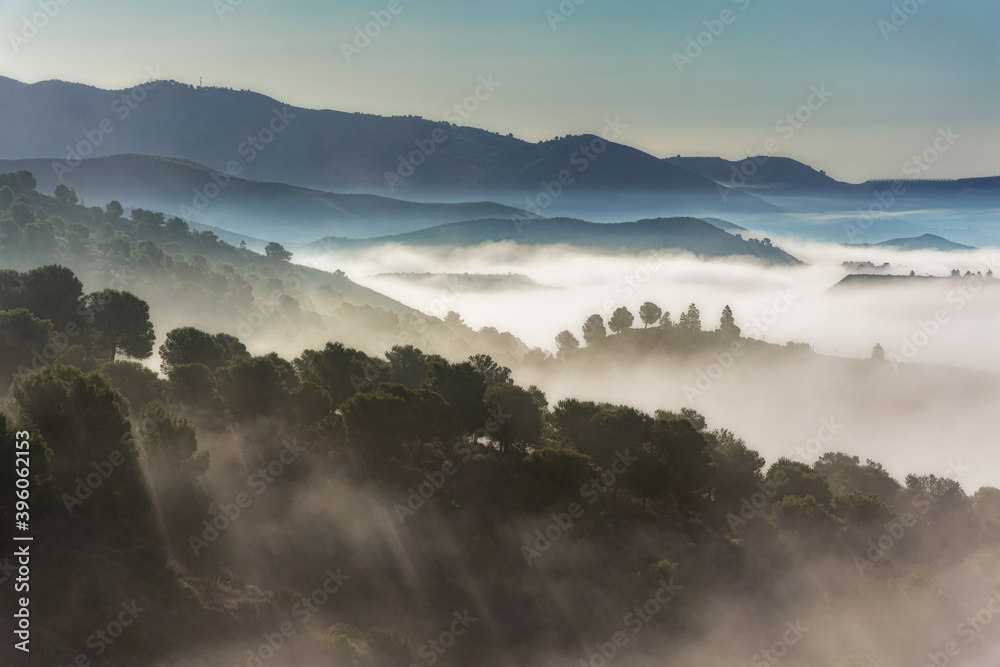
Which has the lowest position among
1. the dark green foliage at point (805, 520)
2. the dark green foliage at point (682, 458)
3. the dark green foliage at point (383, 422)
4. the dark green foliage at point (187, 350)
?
the dark green foliage at point (805, 520)

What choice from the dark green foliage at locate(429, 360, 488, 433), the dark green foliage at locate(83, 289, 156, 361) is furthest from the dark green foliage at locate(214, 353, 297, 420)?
the dark green foliage at locate(83, 289, 156, 361)

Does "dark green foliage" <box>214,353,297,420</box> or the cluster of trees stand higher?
"dark green foliage" <box>214,353,297,420</box>

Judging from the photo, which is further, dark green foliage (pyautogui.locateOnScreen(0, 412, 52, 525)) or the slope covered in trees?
the slope covered in trees

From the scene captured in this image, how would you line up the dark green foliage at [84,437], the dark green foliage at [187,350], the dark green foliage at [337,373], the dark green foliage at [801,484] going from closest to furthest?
the dark green foliage at [84,437] → the dark green foliage at [337,373] → the dark green foliage at [187,350] → the dark green foliage at [801,484]

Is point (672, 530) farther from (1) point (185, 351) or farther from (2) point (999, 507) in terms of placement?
(2) point (999, 507)

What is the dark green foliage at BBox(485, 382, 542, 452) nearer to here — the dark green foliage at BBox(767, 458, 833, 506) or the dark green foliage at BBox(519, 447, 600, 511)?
→ the dark green foliage at BBox(519, 447, 600, 511)

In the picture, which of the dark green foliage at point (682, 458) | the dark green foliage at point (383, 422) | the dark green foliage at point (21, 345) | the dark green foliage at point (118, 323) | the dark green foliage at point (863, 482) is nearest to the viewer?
the dark green foliage at point (383, 422)

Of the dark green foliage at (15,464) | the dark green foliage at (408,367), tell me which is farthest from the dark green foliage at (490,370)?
the dark green foliage at (15,464)

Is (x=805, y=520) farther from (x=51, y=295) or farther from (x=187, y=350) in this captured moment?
(x=51, y=295)

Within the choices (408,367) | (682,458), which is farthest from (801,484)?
(408,367)

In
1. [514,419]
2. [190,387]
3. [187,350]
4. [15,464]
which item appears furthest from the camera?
[187,350]

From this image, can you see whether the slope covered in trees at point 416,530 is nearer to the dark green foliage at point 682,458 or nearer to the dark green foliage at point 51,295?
the dark green foliage at point 682,458
